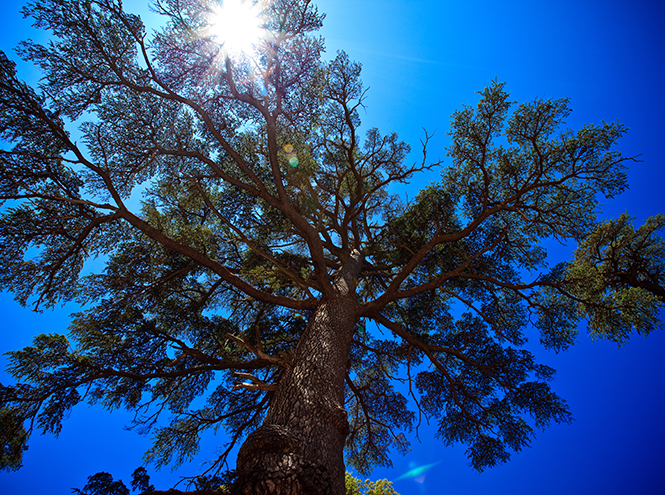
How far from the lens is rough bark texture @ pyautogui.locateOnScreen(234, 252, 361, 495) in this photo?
2.06 m

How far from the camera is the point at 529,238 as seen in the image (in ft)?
22.9

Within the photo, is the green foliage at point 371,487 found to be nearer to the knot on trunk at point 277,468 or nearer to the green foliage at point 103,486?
the green foliage at point 103,486

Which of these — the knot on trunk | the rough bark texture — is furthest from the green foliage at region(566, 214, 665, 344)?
the knot on trunk

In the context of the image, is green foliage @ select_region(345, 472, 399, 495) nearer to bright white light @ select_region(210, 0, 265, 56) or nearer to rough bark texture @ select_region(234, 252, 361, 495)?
rough bark texture @ select_region(234, 252, 361, 495)

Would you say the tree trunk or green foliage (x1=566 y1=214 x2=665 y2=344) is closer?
the tree trunk

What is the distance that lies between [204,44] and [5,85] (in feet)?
10.5

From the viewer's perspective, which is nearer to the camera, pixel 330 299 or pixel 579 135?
pixel 330 299

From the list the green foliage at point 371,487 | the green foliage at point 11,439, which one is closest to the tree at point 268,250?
the green foliage at point 11,439

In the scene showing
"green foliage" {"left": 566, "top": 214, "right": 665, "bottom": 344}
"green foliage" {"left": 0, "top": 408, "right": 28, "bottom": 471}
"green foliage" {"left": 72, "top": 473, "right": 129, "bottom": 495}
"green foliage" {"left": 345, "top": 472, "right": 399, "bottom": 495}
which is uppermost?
"green foliage" {"left": 566, "top": 214, "right": 665, "bottom": 344}

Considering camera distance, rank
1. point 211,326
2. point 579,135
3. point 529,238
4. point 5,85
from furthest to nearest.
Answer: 1. point 529,238
2. point 211,326
3. point 579,135
4. point 5,85

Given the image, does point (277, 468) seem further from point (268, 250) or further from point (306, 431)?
→ point (268, 250)

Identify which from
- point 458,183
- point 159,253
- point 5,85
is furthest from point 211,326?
point 458,183

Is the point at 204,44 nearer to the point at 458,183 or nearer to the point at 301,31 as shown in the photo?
the point at 301,31

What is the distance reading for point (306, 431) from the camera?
2.55 meters
